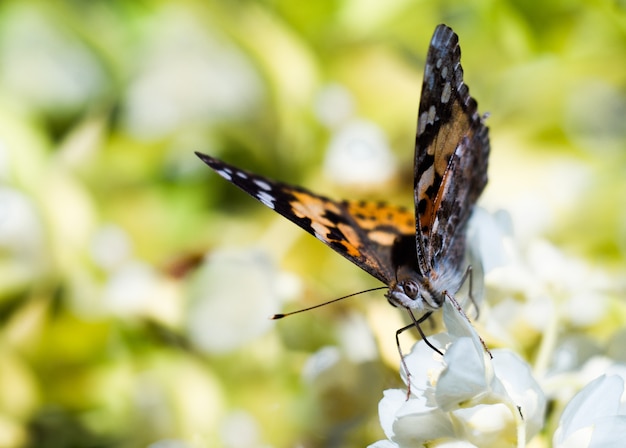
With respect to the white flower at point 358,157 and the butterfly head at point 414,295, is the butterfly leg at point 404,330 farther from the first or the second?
the white flower at point 358,157

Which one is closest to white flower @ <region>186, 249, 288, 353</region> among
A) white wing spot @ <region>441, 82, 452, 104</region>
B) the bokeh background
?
the bokeh background

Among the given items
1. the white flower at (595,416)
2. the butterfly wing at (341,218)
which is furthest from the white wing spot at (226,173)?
the white flower at (595,416)

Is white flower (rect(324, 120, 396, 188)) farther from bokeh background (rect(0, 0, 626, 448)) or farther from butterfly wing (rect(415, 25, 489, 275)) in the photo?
butterfly wing (rect(415, 25, 489, 275))

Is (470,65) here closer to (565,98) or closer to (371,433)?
(565,98)

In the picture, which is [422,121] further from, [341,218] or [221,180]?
[221,180]

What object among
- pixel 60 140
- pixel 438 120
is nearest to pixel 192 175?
pixel 60 140

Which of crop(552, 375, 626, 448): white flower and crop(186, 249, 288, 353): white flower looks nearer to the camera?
crop(552, 375, 626, 448): white flower

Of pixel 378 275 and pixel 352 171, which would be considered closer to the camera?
pixel 378 275

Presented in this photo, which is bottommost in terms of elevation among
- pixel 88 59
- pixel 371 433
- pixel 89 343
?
pixel 371 433
